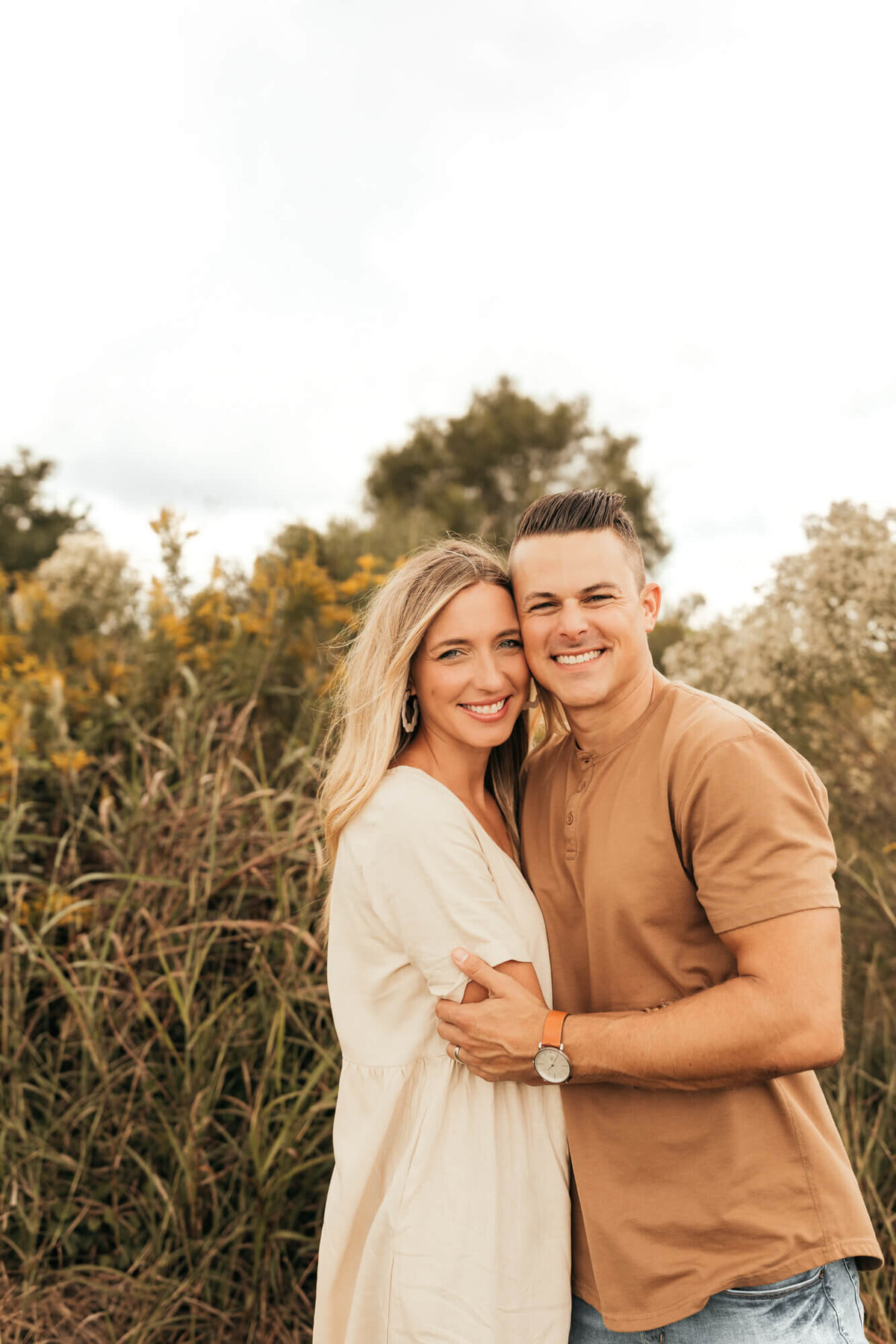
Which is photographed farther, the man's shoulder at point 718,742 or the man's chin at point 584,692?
the man's chin at point 584,692

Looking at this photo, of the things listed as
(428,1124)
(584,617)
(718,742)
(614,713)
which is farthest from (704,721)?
(428,1124)

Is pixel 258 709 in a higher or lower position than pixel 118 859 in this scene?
higher

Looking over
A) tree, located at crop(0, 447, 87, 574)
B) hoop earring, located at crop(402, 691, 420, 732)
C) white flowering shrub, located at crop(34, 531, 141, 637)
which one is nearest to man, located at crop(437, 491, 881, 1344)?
hoop earring, located at crop(402, 691, 420, 732)

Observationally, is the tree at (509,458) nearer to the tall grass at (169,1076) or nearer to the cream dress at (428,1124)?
the tall grass at (169,1076)

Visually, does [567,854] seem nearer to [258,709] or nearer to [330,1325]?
[330,1325]

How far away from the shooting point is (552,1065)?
1.59 m

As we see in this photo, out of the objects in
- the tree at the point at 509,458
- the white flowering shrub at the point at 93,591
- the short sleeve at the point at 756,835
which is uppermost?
the tree at the point at 509,458

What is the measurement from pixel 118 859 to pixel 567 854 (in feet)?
6.56

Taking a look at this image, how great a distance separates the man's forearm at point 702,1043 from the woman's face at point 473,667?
0.68 metres

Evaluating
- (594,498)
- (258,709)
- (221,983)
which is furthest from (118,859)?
(594,498)

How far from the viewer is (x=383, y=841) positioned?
70.3 inches

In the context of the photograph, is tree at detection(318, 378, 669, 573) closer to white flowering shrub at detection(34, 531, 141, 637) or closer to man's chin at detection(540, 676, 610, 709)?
white flowering shrub at detection(34, 531, 141, 637)

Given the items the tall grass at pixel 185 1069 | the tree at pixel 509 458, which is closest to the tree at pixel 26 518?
the tree at pixel 509 458

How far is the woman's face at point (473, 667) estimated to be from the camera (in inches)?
79.7
